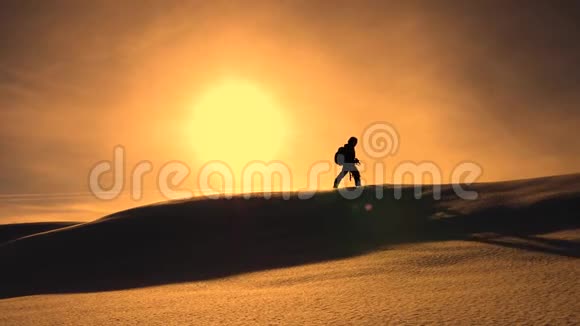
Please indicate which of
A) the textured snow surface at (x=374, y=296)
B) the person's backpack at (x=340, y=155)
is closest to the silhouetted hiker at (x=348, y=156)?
the person's backpack at (x=340, y=155)

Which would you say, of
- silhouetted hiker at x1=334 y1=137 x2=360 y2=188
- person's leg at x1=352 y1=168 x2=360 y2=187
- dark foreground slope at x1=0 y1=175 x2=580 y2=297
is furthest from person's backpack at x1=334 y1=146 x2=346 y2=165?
dark foreground slope at x1=0 y1=175 x2=580 y2=297

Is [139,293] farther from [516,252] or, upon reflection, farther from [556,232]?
[556,232]

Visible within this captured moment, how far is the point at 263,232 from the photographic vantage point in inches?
613

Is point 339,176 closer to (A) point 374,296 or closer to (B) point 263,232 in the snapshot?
(B) point 263,232

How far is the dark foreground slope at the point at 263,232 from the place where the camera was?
12.0 metres

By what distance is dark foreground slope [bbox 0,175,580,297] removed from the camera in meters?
12.0

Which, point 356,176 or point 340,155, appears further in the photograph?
point 356,176

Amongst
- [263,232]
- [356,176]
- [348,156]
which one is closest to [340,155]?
[348,156]

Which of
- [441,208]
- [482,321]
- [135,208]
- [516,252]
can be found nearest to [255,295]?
[482,321]

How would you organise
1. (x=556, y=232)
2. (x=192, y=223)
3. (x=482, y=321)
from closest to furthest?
(x=482, y=321) < (x=556, y=232) < (x=192, y=223)

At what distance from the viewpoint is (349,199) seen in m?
18.0

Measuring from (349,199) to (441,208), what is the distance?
369 centimetres

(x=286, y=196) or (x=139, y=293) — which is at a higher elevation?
(x=286, y=196)

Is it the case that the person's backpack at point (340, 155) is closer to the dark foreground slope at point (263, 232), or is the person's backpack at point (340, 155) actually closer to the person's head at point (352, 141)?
the person's head at point (352, 141)
